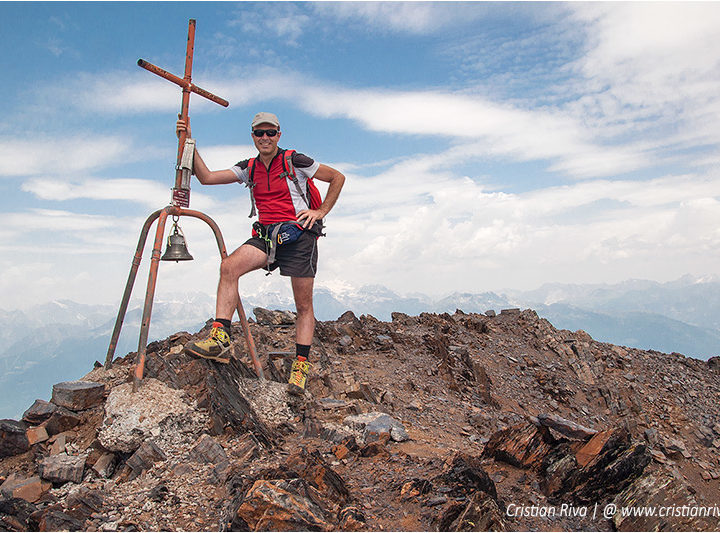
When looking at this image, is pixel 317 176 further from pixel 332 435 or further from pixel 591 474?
pixel 591 474

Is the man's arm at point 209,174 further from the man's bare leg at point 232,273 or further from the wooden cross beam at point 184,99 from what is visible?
the man's bare leg at point 232,273

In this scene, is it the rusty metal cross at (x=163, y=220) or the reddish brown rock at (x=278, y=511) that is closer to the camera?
the reddish brown rock at (x=278, y=511)

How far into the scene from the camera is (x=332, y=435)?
20.4 feet

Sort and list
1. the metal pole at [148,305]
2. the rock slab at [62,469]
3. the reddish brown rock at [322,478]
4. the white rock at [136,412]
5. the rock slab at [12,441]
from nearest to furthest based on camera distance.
Answer: the reddish brown rock at [322,478]
the rock slab at [62,469]
the white rock at [136,412]
the rock slab at [12,441]
the metal pole at [148,305]

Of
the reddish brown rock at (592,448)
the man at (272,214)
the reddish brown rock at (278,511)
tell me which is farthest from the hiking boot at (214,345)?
the reddish brown rock at (592,448)

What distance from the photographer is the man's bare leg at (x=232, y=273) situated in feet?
20.7

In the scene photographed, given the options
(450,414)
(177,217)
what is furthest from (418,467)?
(177,217)

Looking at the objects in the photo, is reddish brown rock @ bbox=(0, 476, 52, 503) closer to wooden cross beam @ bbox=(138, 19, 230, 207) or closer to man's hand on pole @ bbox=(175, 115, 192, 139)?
wooden cross beam @ bbox=(138, 19, 230, 207)

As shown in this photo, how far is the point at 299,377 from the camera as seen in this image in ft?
→ 24.4

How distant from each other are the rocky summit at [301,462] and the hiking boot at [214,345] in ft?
1.13

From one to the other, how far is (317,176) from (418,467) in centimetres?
414

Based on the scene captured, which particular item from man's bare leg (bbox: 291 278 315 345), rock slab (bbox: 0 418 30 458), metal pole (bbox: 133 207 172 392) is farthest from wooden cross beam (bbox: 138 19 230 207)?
rock slab (bbox: 0 418 30 458)

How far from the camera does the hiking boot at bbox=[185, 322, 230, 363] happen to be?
6273 millimetres

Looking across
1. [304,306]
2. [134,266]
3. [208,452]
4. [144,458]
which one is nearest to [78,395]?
[144,458]
